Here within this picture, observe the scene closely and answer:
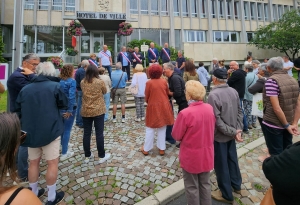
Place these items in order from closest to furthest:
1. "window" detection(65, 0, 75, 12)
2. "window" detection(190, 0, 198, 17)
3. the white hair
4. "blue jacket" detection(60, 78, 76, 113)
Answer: the white hair → "blue jacket" detection(60, 78, 76, 113) → "window" detection(65, 0, 75, 12) → "window" detection(190, 0, 198, 17)

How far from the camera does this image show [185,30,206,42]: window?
22672mm

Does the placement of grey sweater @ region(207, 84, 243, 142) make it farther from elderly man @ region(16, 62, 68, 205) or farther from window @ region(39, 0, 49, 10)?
window @ region(39, 0, 49, 10)

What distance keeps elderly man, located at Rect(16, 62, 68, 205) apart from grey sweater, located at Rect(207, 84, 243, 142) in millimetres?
2306

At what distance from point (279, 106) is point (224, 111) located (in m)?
0.93

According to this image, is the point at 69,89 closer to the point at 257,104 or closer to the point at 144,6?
the point at 257,104

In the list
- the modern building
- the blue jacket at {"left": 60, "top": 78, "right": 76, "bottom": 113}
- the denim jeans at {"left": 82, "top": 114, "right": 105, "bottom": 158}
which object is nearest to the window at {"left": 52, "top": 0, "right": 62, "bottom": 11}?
the modern building

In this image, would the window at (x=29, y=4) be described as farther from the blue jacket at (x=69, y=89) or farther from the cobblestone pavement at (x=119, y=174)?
the cobblestone pavement at (x=119, y=174)

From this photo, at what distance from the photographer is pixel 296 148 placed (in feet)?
3.63

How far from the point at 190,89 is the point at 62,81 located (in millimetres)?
2954

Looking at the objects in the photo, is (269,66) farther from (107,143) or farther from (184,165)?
(107,143)

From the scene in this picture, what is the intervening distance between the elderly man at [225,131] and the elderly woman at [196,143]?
0.31 metres

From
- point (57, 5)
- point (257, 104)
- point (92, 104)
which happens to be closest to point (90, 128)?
point (92, 104)

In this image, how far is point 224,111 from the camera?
2.84 metres

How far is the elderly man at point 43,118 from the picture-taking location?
2635 millimetres
